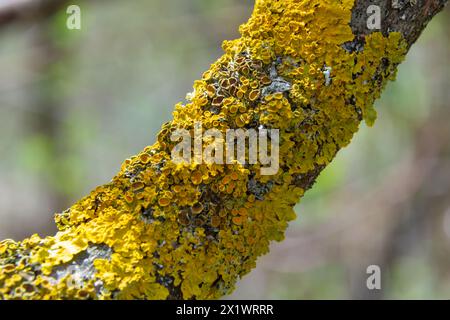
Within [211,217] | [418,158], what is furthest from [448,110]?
[211,217]

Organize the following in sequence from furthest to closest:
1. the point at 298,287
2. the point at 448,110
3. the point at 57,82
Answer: the point at 298,287, the point at 57,82, the point at 448,110

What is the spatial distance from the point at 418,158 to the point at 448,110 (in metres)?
0.36

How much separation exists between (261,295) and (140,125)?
104 inches

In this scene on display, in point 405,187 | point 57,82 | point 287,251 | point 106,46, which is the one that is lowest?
point 287,251

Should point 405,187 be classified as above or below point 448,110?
below

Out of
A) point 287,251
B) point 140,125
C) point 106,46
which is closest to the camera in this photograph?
point 287,251

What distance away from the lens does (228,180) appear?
79 centimetres

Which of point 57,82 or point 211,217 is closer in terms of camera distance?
point 211,217

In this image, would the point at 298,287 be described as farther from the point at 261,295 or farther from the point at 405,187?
the point at 405,187

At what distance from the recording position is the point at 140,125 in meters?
6.81

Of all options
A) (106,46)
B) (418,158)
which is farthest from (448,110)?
(106,46)

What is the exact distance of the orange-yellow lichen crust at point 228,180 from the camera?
2.45 feet

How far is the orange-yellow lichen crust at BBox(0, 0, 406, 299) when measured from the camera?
0.75m

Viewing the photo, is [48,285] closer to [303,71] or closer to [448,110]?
[303,71]
